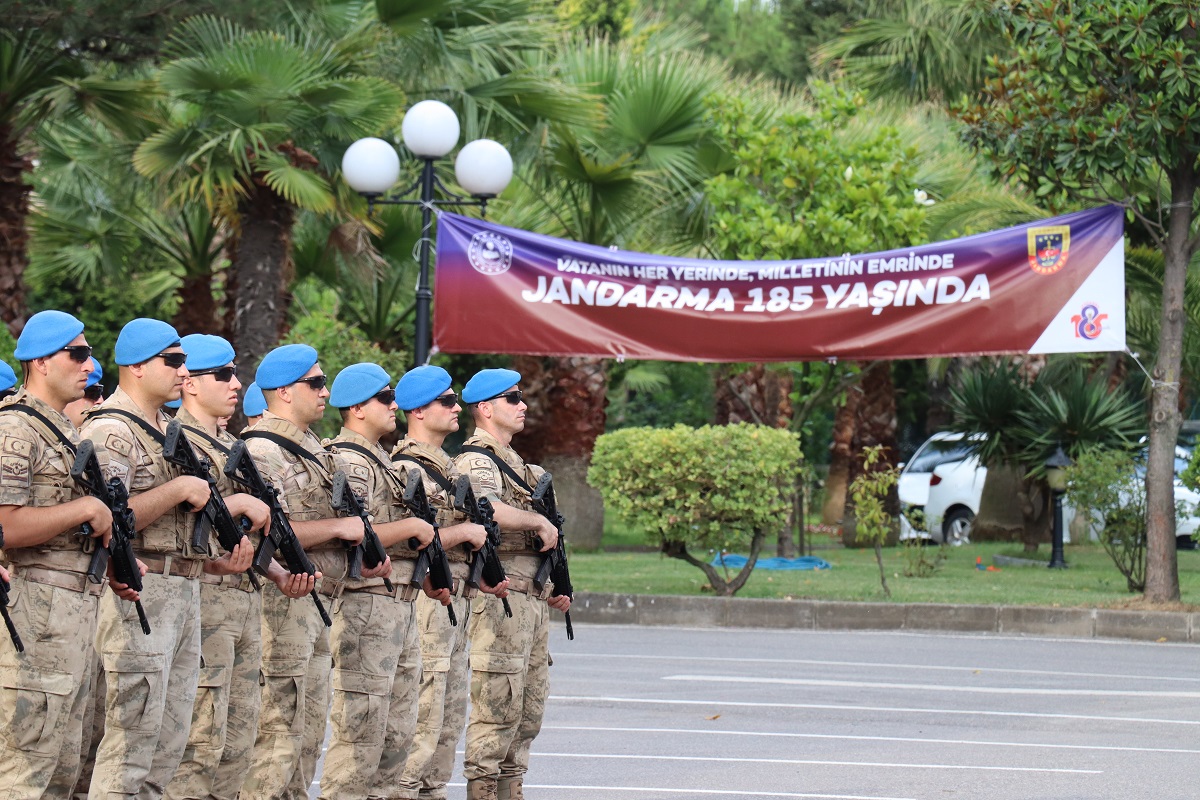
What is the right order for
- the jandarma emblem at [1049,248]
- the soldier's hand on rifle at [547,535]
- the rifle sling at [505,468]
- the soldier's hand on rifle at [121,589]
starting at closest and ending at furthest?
the soldier's hand on rifle at [121,589]
the soldier's hand on rifle at [547,535]
the rifle sling at [505,468]
the jandarma emblem at [1049,248]

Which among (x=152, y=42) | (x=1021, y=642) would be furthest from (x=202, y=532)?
(x=152, y=42)

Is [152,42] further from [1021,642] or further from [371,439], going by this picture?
[371,439]

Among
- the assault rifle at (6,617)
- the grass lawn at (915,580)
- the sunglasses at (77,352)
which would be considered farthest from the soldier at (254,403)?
the grass lawn at (915,580)

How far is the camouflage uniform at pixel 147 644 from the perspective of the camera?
562cm

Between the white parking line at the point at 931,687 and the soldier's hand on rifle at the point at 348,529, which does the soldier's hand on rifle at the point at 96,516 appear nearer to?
the soldier's hand on rifle at the point at 348,529

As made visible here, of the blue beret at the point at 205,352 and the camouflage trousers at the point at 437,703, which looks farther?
the camouflage trousers at the point at 437,703

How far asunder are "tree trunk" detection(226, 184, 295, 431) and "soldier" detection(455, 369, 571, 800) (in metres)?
9.96

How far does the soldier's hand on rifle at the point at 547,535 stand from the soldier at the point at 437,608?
29 cm

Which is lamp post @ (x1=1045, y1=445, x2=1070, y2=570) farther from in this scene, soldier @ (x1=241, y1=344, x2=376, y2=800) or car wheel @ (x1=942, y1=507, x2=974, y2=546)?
soldier @ (x1=241, y1=344, x2=376, y2=800)

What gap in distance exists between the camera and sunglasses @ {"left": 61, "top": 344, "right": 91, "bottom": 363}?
18.8 feet

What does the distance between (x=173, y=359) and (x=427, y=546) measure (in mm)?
1396

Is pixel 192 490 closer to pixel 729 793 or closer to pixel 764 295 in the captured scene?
pixel 729 793

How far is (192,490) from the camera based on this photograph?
18.8ft

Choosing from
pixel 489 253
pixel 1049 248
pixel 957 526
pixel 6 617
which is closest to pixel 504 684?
pixel 6 617
